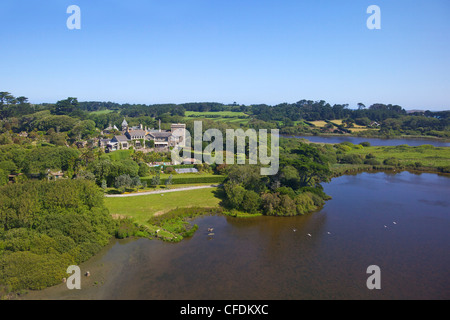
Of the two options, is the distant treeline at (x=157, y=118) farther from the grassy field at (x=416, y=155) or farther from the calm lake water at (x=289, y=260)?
the calm lake water at (x=289, y=260)

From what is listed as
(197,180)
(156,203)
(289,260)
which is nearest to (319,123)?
(197,180)

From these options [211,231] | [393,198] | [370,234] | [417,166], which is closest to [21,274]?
[211,231]

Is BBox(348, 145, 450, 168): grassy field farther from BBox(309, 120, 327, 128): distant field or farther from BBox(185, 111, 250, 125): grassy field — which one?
BBox(309, 120, 327, 128): distant field

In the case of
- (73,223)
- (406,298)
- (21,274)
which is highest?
(73,223)

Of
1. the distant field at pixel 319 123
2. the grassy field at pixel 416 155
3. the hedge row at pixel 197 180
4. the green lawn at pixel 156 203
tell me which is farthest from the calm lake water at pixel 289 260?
the distant field at pixel 319 123

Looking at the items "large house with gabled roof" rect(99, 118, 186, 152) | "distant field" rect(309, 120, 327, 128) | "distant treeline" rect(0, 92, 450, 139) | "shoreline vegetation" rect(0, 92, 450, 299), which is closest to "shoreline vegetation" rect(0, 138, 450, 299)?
"shoreline vegetation" rect(0, 92, 450, 299)
